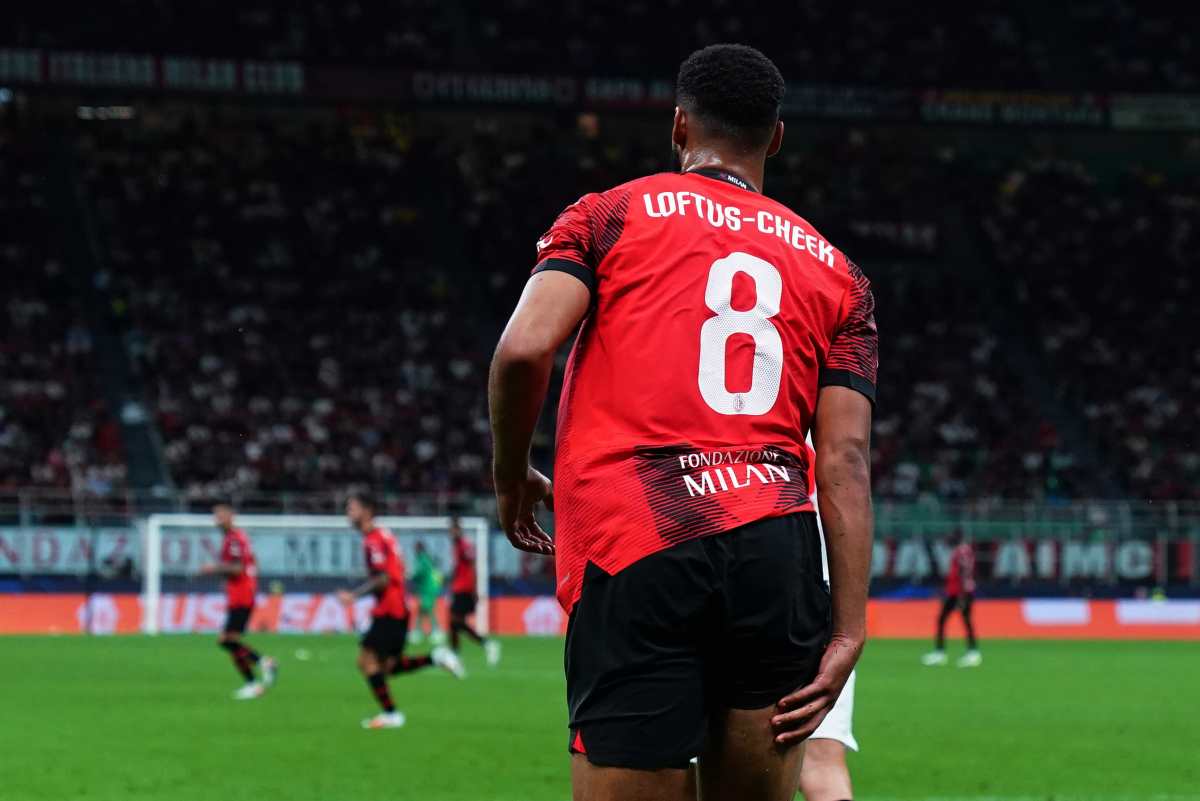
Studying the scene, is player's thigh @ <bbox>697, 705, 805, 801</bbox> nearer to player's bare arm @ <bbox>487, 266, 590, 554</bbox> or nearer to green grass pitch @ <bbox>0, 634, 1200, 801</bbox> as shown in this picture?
player's bare arm @ <bbox>487, 266, 590, 554</bbox>

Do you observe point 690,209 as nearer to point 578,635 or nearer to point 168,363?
point 578,635

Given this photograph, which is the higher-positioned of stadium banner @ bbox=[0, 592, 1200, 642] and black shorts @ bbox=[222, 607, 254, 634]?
black shorts @ bbox=[222, 607, 254, 634]

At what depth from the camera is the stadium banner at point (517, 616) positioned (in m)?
32.6

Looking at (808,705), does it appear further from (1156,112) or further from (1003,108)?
(1156,112)

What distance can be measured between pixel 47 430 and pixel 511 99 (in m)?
14.6

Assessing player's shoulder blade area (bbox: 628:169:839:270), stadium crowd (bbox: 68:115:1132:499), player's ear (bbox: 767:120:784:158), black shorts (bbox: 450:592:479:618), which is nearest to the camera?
player's shoulder blade area (bbox: 628:169:839:270)

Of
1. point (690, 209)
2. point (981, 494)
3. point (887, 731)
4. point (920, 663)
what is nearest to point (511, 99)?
point (981, 494)

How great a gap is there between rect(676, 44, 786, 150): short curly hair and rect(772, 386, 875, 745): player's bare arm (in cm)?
58

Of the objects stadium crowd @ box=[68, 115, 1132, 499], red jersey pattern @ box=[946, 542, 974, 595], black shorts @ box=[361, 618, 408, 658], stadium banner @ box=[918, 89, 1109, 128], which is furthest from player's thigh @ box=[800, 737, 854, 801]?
stadium banner @ box=[918, 89, 1109, 128]

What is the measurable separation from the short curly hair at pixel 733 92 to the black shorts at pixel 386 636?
13768mm

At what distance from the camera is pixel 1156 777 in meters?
13.0

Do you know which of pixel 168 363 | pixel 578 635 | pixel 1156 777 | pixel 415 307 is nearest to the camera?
pixel 578 635

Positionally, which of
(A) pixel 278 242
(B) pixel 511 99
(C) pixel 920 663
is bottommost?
(C) pixel 920 663

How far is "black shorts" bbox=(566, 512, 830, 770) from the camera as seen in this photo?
3566 millimetres
